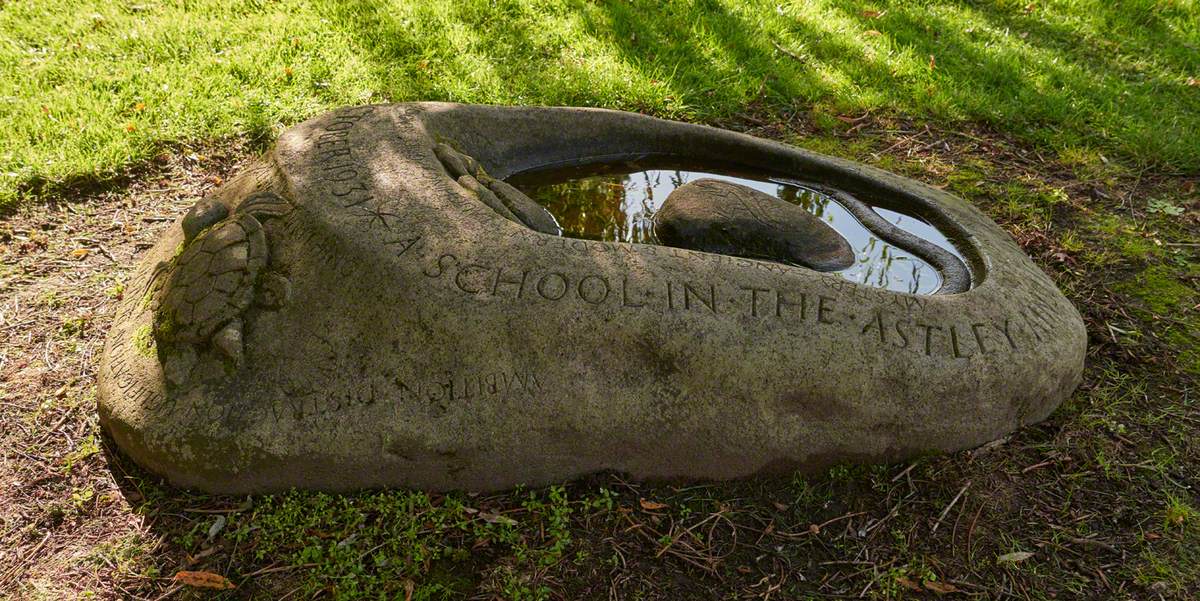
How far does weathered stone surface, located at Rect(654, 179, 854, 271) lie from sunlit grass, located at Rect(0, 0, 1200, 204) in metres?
2.11

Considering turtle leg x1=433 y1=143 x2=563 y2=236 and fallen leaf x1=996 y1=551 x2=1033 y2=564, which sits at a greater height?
turtle leg x1=433 y1=143 x2=563 y2=236

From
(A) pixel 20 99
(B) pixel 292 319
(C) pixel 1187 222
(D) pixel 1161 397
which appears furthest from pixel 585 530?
(A) pixel 20 99

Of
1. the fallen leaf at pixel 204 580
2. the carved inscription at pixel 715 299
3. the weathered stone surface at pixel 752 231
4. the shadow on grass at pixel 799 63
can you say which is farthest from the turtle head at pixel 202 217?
the shadow on grass at pixel 799 63

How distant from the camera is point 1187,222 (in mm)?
4582

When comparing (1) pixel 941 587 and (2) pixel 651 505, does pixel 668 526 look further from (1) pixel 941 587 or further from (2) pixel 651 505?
(1) pixel 941 587

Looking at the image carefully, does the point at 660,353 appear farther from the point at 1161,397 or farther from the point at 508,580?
the point at 1161,397

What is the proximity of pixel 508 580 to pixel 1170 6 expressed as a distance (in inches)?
303

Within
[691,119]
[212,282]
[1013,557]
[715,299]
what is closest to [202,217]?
[212,282]

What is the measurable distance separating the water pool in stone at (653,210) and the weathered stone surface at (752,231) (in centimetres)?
10

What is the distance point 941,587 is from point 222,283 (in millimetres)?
2561

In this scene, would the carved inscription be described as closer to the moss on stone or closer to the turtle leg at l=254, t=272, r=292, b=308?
the turtle leg at l=254, t=272, r=292, b=308

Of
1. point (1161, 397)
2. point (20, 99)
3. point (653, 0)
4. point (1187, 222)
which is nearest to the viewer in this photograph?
point (1161, 397)

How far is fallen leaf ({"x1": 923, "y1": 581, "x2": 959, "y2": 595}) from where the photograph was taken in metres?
2.56

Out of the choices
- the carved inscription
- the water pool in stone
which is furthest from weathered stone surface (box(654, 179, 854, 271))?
the carved inscription
